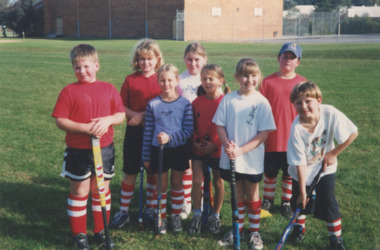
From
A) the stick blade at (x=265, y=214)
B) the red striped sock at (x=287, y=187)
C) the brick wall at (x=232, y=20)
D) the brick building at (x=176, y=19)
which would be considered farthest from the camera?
the brick building at (x=176, y=19)

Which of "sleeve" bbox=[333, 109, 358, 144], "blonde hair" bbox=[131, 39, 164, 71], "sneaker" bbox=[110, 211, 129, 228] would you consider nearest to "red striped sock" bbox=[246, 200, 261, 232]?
"sleeve" bbox=[333, 109, 358, 144]

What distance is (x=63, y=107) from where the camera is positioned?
3.84 metres

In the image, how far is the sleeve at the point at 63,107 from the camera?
3.83 meters

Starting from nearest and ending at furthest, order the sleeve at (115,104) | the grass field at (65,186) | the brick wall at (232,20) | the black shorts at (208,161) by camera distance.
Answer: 1. the sleeve at (115,104)
2. the grass field at (65,186)
3. the black shorts at (208,161)
4. the brick wall at (232,20)

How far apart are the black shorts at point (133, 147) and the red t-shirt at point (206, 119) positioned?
689 millimetres

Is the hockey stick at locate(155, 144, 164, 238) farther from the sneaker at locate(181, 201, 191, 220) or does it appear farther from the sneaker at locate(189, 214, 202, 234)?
the sneaker at locate(181, 201, 191, 220)

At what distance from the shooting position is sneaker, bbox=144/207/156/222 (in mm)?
4746

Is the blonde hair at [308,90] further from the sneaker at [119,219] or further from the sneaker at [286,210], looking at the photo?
the sneaker at [119,219]

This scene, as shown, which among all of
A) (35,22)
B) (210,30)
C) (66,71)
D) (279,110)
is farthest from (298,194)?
(35,22)

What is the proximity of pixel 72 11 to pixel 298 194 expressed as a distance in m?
58.0

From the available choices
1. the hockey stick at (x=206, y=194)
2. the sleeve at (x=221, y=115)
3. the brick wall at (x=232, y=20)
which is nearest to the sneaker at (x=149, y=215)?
the hockey stick at (x=206, y=194)

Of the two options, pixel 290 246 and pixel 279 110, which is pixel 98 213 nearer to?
pixel 290 246

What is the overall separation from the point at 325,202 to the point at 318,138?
65cm

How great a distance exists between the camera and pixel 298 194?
4.01 m
